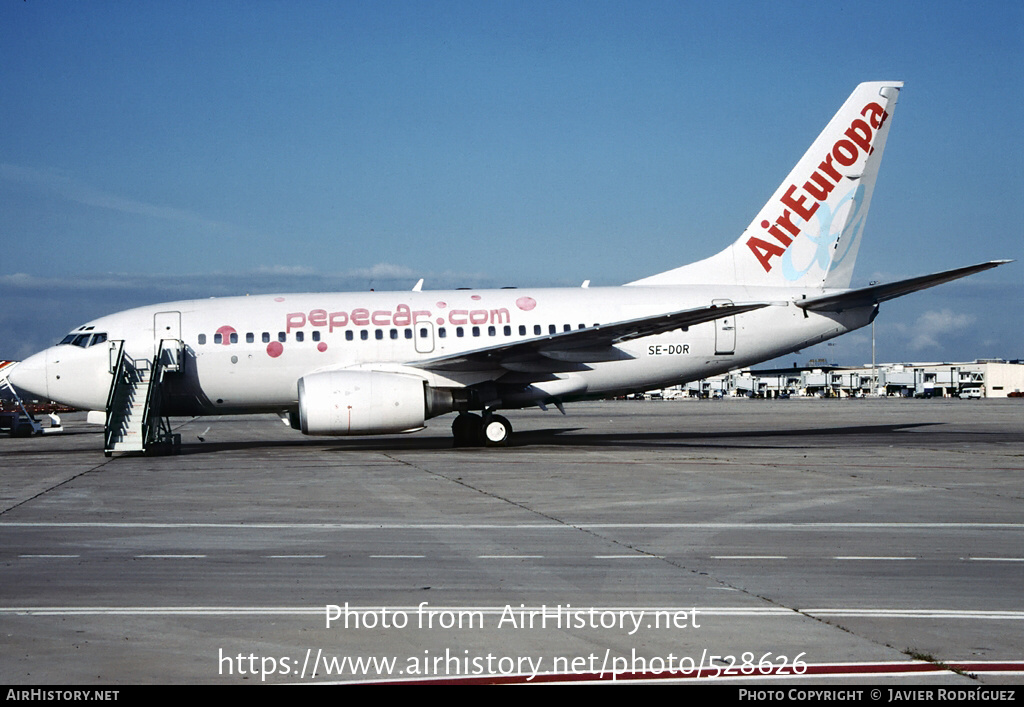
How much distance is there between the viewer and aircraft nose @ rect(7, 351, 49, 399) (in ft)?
83.2

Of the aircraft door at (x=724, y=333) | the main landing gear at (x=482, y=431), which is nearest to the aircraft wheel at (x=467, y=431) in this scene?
the main landing gear at (x=482, y=431)

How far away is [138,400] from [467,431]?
8.08 meters

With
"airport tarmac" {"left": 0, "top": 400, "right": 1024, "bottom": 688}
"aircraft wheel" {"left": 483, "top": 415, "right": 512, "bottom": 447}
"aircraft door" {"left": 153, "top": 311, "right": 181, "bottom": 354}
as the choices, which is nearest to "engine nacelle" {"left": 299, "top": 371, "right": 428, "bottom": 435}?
"aircraft wheel" {"left": 483, "top": 415, "right": 512, "bottom": 447}

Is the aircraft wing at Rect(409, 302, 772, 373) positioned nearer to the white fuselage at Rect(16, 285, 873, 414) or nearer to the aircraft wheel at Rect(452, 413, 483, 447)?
the white fuselage at Rect(16, 285, 873, 414)

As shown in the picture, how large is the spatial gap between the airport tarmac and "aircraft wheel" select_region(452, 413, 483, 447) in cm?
599

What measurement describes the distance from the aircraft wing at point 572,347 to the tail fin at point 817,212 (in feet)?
15.5

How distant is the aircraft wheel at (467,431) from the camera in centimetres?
2544

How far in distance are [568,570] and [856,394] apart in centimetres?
12247

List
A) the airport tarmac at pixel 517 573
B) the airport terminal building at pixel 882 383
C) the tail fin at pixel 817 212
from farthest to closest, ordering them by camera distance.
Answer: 1. the airport terminal building at pixel 882 383
2. the tail fin at pixel 817 212
3. the airport tarmac at pixel 517 573

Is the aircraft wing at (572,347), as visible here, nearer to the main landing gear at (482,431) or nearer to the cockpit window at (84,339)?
the main landing gear at (482,431)

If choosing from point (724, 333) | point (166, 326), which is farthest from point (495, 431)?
point (166, 326)

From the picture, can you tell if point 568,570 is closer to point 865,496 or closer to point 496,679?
point 496,679

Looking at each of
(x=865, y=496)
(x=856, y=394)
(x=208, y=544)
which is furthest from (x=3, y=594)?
(x=856, y=394)

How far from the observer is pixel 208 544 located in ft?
35.7
